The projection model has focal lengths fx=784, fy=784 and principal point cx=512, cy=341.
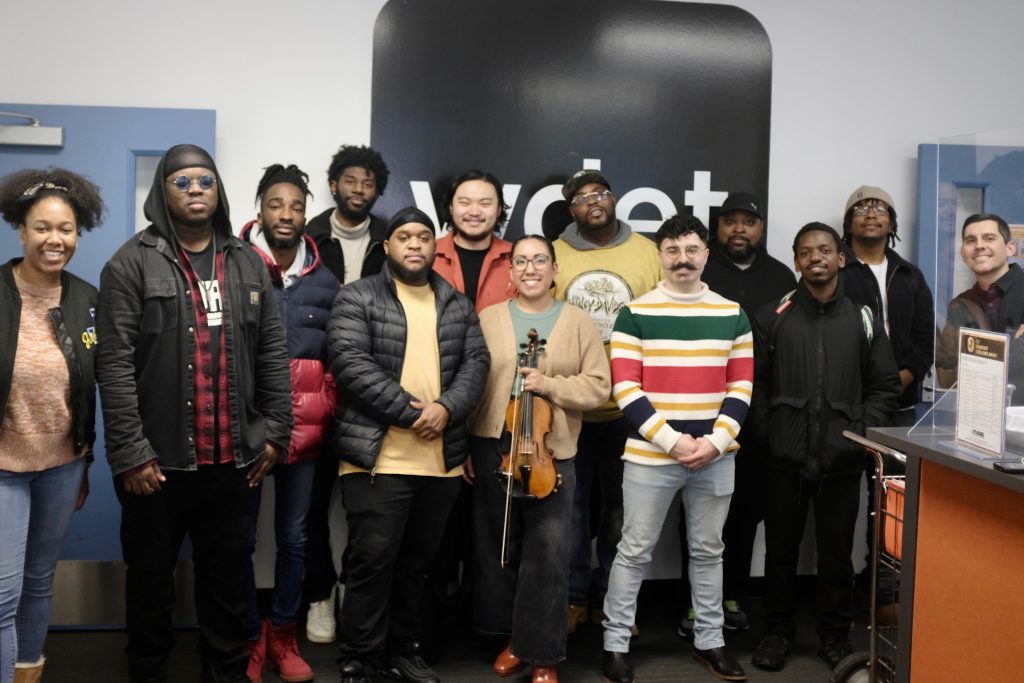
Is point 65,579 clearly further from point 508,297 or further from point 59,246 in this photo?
point 508,297

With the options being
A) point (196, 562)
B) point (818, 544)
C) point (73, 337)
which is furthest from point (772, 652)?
point (73, 337)

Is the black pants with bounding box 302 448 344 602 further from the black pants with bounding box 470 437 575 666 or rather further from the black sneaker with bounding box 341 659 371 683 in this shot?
the black pants with bounding box 470 437 575 666

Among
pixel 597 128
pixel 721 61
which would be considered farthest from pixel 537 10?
pixel 721 61

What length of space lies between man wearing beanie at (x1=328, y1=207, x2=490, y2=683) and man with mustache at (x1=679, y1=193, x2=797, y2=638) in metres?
1.36

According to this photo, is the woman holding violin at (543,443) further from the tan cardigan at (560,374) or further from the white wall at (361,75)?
the white wall at (361,75)

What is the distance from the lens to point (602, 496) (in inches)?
136

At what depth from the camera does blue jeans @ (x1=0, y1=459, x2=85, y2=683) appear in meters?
2.27

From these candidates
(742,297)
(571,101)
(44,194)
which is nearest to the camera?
(44,194)

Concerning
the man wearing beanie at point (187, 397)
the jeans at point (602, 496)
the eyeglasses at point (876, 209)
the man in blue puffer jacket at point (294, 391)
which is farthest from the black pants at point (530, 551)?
the eyeglasses at point (876, 209)

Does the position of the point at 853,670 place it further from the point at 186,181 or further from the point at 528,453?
the point at 186,181

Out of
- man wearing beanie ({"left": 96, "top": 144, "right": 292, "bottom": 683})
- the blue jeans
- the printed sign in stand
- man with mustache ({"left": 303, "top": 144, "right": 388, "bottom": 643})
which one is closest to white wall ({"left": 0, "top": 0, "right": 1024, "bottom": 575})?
man with mustache ({"left": 303, "top": 144, "right": 388, "bottom": 643})

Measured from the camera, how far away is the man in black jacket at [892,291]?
367 cm

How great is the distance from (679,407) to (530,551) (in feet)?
2.52

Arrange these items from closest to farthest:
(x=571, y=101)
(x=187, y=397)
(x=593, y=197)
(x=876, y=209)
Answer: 1. (x=187, y=397)
2. (x=593, y=197)
3. (x=876, y=209)
4. (x=571, y=101)
